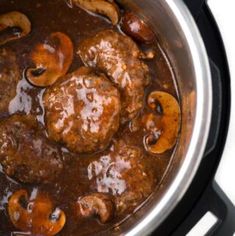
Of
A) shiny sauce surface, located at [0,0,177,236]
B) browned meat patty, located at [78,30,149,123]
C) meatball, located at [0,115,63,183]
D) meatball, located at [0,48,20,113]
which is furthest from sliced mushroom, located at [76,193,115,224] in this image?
meatball, located at [0,48,20,113]

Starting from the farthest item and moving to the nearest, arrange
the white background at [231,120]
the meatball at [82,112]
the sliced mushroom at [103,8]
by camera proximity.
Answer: the white background at [231,120]
the sliced mushroom at [103,8]
the meatball at [82,112]

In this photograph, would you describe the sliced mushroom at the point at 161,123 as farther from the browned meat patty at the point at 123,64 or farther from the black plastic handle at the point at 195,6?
the black plastic handle at the point at 195,6

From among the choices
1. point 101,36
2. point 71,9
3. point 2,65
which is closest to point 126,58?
point 101,36

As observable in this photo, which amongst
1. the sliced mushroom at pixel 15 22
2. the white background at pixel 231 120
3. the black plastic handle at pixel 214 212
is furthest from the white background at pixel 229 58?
the sliced mushroom at pixel 15 22

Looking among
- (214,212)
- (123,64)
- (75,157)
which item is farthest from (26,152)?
(214,212)

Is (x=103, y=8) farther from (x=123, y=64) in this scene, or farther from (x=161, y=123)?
(x=161, y=123)

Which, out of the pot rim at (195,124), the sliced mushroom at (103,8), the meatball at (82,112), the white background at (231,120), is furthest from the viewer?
the white background at (231,120)
